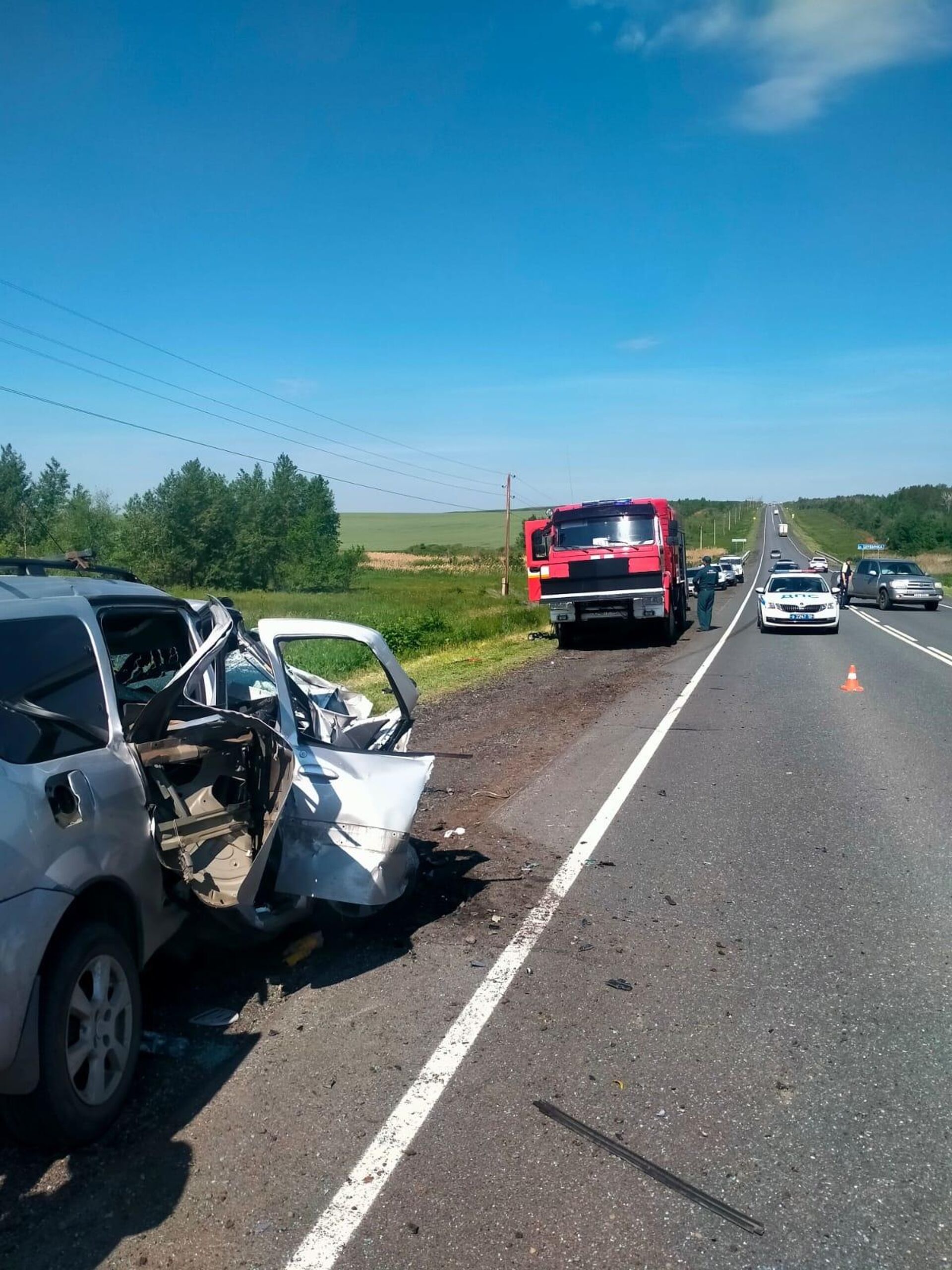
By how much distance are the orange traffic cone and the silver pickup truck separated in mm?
21328

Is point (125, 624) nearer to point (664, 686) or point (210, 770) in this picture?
point (210, 770)

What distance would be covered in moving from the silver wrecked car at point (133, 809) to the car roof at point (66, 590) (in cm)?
1

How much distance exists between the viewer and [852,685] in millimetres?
15641

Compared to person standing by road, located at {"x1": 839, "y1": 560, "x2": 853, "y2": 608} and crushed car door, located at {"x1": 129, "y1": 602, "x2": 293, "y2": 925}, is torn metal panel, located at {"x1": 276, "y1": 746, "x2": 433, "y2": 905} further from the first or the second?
person standing by road, located at {"x1": 839, "y1": 560, "x2": 853, "y2": 608}

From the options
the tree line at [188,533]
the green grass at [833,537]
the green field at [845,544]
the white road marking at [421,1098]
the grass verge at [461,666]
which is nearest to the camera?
the white road marking at [421,1098]

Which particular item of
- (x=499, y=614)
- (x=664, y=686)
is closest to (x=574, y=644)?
(x=664, y=686)

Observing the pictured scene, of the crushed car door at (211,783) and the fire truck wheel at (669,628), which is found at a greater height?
the crushed car door at (211,783)

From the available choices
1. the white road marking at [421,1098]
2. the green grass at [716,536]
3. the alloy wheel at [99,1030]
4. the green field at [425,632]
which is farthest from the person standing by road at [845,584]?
the green grass at [716,536]

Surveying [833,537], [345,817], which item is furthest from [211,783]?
[833,537]

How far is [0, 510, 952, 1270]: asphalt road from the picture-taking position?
9.79 feet

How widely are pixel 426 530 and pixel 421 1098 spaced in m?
141

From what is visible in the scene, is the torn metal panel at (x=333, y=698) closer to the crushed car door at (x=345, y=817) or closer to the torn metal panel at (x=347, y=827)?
the crushed car door at (x=345, y=817)

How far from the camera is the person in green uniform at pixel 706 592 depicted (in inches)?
1080

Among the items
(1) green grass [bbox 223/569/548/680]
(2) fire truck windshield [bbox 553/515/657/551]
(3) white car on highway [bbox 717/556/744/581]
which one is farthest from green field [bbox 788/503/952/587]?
(2) fire truck windshield [bbox 553/515/657/551]
